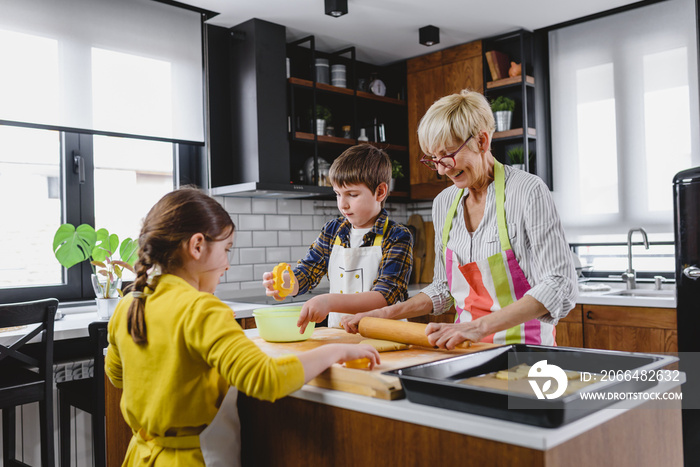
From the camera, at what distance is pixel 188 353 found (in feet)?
3.78

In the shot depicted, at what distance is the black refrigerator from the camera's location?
1996mm

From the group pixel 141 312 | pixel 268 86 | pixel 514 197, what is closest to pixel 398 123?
pixel 268 86

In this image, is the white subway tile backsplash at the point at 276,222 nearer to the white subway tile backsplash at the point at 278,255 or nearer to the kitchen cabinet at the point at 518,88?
the white subway tile backsplash at the point at 278,255

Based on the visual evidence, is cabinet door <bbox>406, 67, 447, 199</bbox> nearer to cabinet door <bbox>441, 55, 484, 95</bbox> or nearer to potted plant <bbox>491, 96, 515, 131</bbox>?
cabinet door <bbox>441, 55, 484, 95</bbox>

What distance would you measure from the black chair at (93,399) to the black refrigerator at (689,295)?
82.3 inches

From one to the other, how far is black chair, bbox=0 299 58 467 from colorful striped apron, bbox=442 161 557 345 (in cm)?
151

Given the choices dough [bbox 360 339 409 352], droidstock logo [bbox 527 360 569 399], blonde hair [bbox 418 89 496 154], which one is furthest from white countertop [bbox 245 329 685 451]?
blonde hair [bbox 418 89 496 154]

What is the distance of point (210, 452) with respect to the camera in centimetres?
123

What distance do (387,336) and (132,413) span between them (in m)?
0.61

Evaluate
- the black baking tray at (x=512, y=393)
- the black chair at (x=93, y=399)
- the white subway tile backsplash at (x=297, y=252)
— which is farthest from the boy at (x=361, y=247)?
the white subway tile backsplash at (x=297, y=252)

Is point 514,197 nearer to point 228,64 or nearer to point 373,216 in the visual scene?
point 373,216

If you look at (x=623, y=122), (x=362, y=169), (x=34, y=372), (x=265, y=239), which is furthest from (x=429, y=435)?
(x=623, y=122)

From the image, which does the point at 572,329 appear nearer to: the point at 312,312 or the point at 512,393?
the point at 312,312

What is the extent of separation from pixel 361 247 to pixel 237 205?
188 centimetres
